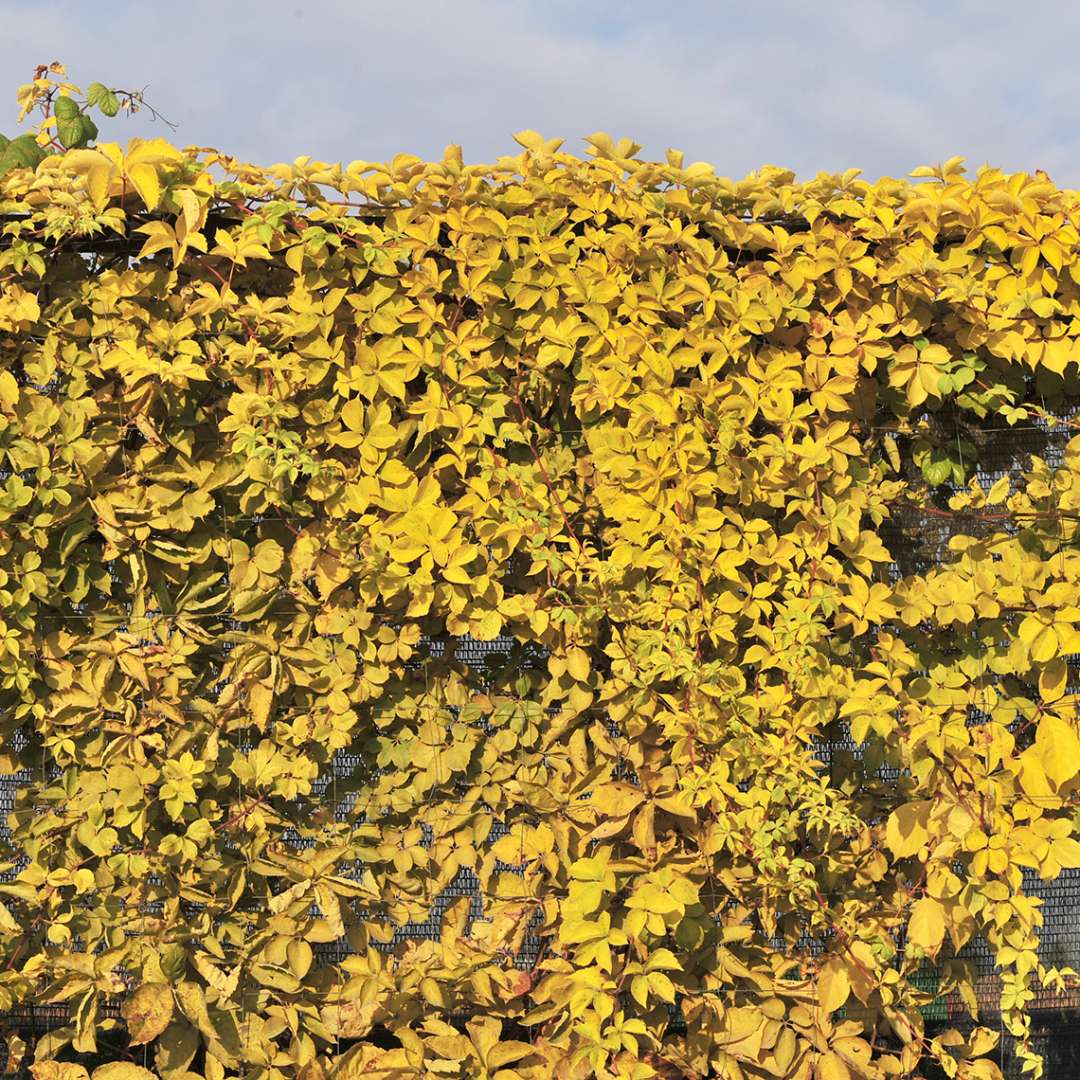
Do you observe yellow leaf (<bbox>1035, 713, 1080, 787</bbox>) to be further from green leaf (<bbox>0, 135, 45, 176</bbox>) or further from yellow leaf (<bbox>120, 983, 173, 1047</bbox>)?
green leaf (<bbox>0, 135, 45, 176</bbox>)

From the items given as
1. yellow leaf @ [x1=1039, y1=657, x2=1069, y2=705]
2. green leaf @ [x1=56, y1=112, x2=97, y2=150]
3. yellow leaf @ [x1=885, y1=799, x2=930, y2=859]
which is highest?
green leaf @ [x1=56, y1=112, x2=97, y2=150]

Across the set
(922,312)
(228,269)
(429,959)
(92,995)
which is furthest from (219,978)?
(922,312)

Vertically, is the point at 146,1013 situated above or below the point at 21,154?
below

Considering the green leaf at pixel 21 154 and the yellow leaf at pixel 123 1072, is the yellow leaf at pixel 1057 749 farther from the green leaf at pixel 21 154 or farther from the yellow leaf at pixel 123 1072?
the green leaf at pixel 21 154

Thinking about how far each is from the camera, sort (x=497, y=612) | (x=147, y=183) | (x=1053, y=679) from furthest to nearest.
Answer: (x=1053, y=679), (x=497, y=612), (x=147, y=183)

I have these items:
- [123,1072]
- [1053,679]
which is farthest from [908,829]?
[123,1072]

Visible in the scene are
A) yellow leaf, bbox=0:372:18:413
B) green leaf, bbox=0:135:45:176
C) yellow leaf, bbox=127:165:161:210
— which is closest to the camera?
yellow leaf, bbox=127:165:161:210

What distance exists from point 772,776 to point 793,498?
2.16 feet

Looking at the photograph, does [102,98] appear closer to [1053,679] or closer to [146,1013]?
[146,1013]

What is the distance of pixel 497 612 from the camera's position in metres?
2.72

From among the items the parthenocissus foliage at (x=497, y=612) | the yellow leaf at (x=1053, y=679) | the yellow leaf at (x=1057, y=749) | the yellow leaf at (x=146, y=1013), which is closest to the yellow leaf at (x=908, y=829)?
the parthenocissus foliage at (x=497, y=612)

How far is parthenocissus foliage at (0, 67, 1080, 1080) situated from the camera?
2.70 m

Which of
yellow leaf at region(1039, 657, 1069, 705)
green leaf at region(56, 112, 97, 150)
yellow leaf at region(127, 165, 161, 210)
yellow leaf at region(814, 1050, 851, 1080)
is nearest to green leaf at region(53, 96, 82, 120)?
green leaf at region(56, 112, 97, 150)

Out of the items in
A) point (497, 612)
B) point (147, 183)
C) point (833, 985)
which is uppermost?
point (147, 183)
